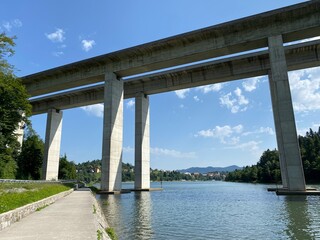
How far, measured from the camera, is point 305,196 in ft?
80.4

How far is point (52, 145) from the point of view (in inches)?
2157

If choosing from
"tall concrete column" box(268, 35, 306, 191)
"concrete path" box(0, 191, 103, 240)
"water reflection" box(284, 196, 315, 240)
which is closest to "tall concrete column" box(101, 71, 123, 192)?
"tall concrete column" box(268, 35, 306, 191)

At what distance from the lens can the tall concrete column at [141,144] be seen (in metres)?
43.1

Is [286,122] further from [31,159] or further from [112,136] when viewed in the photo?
[31,159]

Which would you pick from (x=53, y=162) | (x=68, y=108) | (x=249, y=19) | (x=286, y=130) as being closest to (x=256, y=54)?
(x=249, y=19)

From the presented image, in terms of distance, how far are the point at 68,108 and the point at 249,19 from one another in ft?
131

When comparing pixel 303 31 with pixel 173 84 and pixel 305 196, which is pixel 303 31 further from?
pixel 173 84

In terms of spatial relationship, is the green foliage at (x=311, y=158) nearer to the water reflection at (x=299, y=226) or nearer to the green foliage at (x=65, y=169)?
the green foliage at (x=65, y=169)

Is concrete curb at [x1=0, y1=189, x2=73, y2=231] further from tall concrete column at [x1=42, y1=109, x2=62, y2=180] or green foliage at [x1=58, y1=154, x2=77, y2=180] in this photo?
green foliage at [x1=58, y1=154, x2=77, y2=180]

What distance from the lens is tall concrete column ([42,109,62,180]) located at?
5297cm

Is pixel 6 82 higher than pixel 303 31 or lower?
lower

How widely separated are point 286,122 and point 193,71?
59.1 ft

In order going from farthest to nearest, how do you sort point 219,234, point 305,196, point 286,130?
point 286,130, point 305,196, point 219,234

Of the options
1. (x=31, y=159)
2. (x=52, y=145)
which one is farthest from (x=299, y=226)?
(x=31, y=159)
